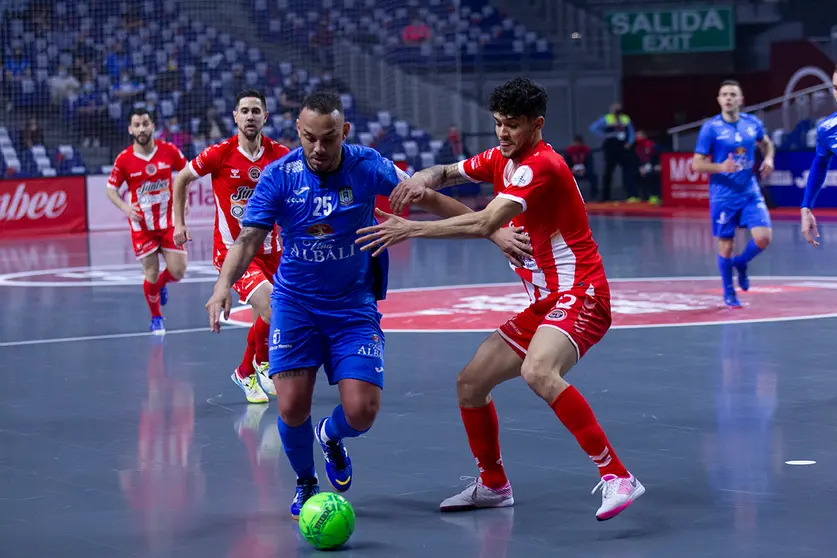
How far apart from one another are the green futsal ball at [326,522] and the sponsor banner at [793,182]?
65.8 feet

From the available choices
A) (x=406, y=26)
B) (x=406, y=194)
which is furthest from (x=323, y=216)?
(x=406, y=26)

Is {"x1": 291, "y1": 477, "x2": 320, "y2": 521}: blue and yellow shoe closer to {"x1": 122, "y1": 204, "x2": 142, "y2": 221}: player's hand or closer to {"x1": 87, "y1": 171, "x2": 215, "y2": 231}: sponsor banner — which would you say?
{"x1": 122, "y1": 204, "x2": 142, "y2": 221}: player's hand

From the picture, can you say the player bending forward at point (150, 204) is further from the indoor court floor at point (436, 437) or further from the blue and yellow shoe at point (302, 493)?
the blue and yellow shoe at point (302, 493)

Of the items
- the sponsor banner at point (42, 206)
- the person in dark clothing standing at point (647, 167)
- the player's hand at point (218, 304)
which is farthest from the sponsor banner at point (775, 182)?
the player's hand at point (218, 304)

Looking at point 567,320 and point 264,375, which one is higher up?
point 567,320

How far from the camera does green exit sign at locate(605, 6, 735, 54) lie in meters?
36.5

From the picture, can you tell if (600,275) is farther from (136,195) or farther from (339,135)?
(136,195)

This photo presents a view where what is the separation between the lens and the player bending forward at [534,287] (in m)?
5.89

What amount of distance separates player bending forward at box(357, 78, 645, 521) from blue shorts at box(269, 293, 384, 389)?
1.34 ft

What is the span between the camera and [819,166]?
9594 millimetres

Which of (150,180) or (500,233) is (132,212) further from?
(500,233)

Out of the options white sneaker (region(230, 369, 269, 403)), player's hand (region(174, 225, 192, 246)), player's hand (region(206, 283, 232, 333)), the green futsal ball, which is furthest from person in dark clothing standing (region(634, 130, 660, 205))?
the green futsal ball

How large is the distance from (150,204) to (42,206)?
13.1 meters

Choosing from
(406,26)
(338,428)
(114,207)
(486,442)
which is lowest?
(486,442)
